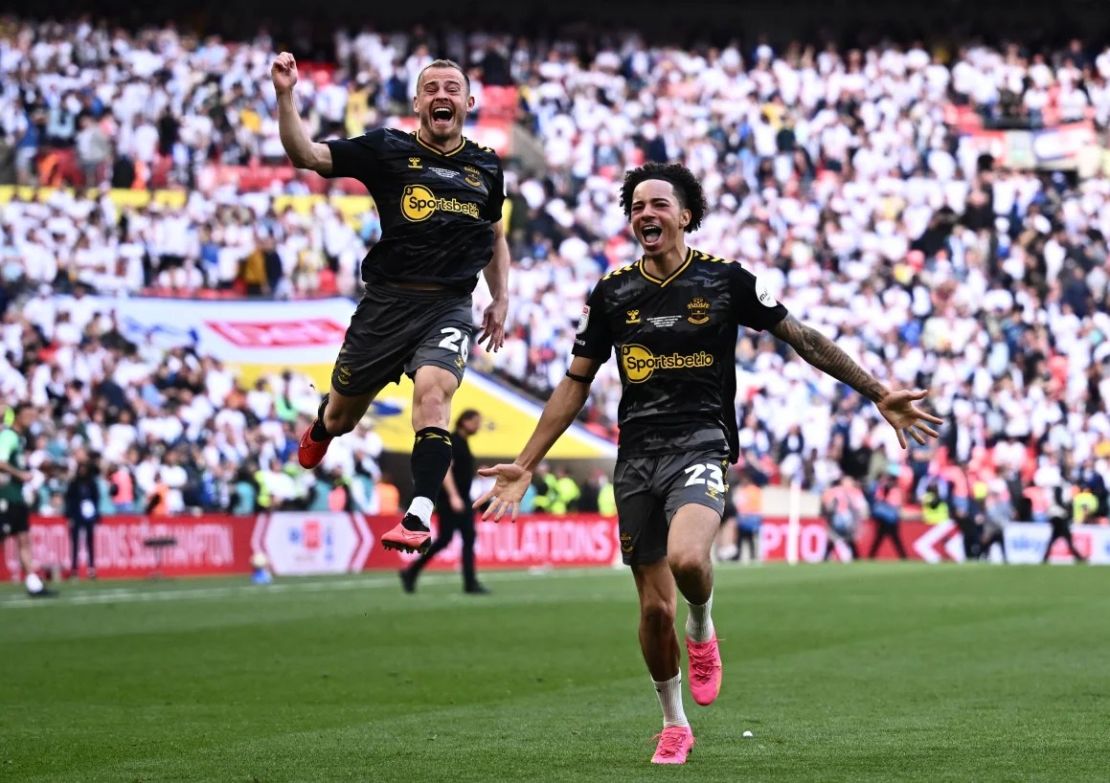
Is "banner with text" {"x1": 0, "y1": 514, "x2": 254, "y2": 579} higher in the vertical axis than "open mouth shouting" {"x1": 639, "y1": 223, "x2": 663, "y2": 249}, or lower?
lower

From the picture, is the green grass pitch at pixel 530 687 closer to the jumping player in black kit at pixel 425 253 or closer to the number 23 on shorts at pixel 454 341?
the jumping player in black kit at pixel 425 253

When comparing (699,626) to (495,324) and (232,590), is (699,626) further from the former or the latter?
(232,590)

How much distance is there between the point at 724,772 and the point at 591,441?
24445 millimetres

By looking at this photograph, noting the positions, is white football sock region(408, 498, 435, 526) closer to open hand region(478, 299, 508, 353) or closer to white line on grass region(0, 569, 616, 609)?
open hand region(478, 299, 508, 353)

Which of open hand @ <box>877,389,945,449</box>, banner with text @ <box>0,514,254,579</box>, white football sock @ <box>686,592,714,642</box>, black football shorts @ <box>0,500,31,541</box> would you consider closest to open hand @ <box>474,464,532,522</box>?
white football sock @ <box>686,592,714,642</box>

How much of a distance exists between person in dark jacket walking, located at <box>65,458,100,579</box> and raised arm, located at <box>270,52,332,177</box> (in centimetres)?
1685

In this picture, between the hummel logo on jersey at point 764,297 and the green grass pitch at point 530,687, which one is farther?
the hummel logo on jersey at point 764,297

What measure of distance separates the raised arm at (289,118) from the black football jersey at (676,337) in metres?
1.72

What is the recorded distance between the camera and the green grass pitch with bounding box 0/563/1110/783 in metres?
9.10

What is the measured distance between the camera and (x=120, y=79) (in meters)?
38.2

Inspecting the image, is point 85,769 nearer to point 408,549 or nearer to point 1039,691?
point 408,549

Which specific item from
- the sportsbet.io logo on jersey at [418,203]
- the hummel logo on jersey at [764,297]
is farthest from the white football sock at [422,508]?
the hummel logo on jersey at [764,297]

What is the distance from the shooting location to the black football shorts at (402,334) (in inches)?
427

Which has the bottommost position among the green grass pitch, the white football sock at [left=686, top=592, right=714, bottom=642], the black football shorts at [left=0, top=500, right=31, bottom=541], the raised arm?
the green grass pitch
